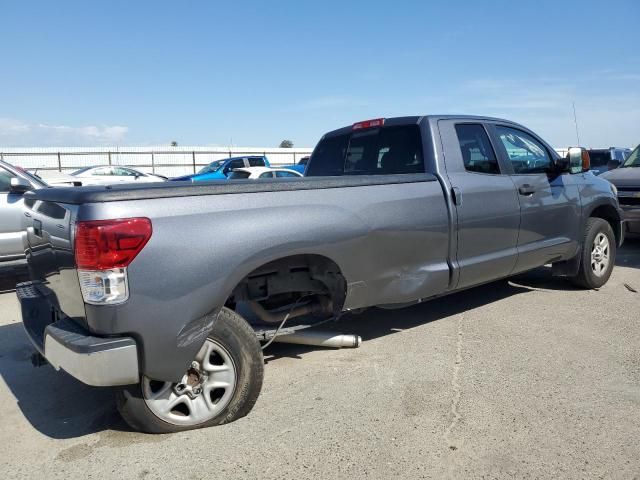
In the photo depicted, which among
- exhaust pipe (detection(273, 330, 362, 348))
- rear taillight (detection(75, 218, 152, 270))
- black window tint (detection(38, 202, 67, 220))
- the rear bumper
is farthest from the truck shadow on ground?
black window tint (detection(38, 202, 67, 220))

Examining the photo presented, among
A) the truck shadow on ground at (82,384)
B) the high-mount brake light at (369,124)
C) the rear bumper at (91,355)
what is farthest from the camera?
the high-mount brake light at (369,124)

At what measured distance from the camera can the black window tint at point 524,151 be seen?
16.7ft

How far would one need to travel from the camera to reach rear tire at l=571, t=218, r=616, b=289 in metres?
Answer: 5.85

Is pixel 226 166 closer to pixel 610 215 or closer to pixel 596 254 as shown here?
pixel 610 215

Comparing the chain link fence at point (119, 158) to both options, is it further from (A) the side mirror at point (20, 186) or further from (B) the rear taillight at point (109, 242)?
(B) the rear taillight at point (109, 242)

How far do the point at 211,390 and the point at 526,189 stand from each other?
136 inches

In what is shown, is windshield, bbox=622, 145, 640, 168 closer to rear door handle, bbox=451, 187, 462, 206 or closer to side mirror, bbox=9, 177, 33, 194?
rear door handle, bbox=451, 187, 462, 206

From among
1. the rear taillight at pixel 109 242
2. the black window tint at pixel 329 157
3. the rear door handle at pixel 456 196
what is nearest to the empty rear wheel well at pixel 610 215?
the rear door handle at pixel 456 196

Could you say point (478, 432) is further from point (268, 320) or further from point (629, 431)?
point (268, 320)

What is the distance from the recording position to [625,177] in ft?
28.7

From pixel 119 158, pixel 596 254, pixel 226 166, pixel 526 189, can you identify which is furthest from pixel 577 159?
pixel 119 158

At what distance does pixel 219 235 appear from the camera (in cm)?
289

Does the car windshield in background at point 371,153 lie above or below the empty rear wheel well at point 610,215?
above

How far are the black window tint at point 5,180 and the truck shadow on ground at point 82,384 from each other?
2388 millimetres
